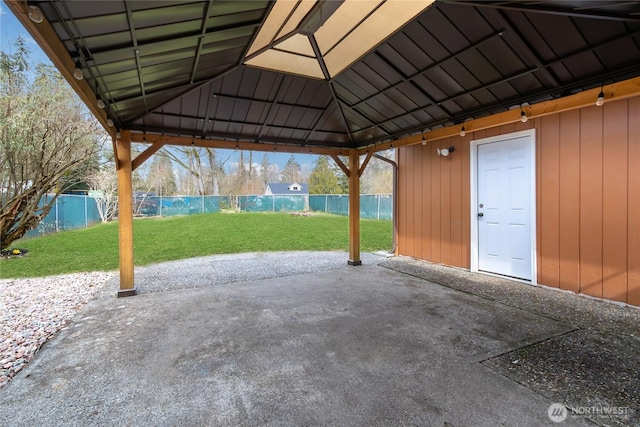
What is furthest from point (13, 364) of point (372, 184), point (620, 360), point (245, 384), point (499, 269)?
point (372, 184)

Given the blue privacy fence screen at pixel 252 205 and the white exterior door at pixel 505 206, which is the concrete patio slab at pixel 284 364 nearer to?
the white exterior door at pixel 505 206

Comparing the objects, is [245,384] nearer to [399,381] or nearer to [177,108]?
[399,381]

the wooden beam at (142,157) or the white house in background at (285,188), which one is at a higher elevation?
the white house in background at (285,188)

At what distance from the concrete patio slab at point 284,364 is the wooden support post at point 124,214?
1.20ft

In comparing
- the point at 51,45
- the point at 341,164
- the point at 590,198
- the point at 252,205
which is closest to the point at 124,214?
the point at 51,45

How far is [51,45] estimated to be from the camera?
1891 mm

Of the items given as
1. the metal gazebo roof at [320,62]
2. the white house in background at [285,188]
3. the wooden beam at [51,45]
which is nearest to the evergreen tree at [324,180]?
the white house in background at [285,188]

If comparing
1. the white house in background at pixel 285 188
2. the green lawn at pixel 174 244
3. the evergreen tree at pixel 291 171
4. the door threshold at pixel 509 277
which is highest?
the evergreen tree at pixel 291 171

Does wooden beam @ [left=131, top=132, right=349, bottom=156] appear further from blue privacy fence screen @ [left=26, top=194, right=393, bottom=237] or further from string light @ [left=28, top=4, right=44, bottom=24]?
blue privacy fence screen @ [left=26, top=194, right=393, bottom=237]

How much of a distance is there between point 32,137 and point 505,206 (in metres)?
9.25

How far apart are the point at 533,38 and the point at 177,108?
13.9 ft

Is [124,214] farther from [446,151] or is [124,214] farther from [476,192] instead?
[476,192]

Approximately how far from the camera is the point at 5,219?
6555mm

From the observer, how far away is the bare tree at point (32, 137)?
6.01m
